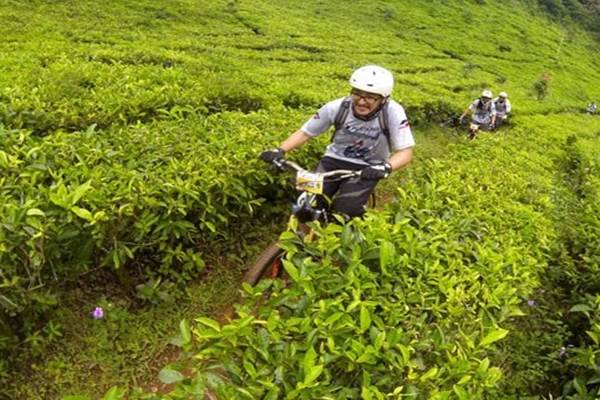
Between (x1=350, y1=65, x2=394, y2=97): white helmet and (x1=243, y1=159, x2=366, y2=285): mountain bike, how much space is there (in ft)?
2.67

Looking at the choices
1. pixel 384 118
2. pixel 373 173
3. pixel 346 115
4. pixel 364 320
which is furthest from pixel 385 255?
pixel 346 115

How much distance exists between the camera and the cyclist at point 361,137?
5262 millimetres

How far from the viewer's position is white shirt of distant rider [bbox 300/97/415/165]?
18.4ft

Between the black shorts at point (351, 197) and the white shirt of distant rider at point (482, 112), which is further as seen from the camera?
the white shirt of distant rider at point (482, 112)

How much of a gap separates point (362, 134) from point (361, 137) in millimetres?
37

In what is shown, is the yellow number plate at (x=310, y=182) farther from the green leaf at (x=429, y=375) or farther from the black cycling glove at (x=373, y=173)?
the green leaf at (x=429, y=375)

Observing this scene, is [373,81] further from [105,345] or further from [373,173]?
[105,345]

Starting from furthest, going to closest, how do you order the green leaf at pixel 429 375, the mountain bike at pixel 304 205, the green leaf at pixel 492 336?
the mountain bike at pixel 304 205, the green leaf at pixel 492 336, the green leaf at pixel 429 375

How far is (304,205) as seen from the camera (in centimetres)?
529

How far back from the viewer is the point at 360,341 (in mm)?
3125

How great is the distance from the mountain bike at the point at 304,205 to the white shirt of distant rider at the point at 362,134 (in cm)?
62

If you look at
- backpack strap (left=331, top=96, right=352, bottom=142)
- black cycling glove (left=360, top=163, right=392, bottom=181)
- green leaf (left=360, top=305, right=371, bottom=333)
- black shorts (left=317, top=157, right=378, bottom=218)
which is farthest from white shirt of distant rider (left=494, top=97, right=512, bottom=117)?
green leaf (left=360, top=305, right=371, bottom=333)

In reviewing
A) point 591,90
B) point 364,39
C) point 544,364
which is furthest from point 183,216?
point 591,90

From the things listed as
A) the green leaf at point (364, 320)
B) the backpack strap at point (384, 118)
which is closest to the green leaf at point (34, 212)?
the green leaf at point (364, 320)
